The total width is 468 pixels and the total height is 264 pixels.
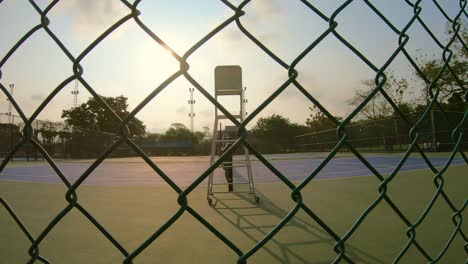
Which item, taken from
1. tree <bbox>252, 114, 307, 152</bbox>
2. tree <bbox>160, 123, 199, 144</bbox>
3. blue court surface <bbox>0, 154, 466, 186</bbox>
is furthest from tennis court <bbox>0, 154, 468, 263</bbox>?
tree <bbox>160, 123, 199, 144</bbox>

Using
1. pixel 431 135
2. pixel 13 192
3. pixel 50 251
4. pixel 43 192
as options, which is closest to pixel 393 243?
pixel 50 251

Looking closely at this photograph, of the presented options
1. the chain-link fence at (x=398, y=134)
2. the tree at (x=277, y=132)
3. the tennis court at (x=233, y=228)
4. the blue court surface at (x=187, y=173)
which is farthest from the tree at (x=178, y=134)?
the tennis court at (x=233, y=228)

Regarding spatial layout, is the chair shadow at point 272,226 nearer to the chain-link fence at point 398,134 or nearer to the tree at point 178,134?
the chain-link fence at point 398,134

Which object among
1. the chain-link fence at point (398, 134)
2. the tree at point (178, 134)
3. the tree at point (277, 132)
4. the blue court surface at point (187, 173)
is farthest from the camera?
the tree at point (178, 134)

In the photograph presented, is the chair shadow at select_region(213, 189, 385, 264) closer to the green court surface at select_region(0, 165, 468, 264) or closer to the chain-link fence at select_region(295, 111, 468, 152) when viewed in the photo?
the green court surface at select_region(0, 165, 468, 264)

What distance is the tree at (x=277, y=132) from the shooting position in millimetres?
37844

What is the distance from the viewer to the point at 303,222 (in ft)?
9.99

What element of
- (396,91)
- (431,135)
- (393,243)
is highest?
(396,91)

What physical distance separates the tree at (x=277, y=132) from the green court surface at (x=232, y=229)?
3094cm

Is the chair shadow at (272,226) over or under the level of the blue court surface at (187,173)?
under

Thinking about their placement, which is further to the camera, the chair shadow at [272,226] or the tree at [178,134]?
the tree at [178,134]

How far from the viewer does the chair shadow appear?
2.11 metres

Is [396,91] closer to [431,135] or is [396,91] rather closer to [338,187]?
[431,135]

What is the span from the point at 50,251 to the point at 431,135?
18707 millimetres
